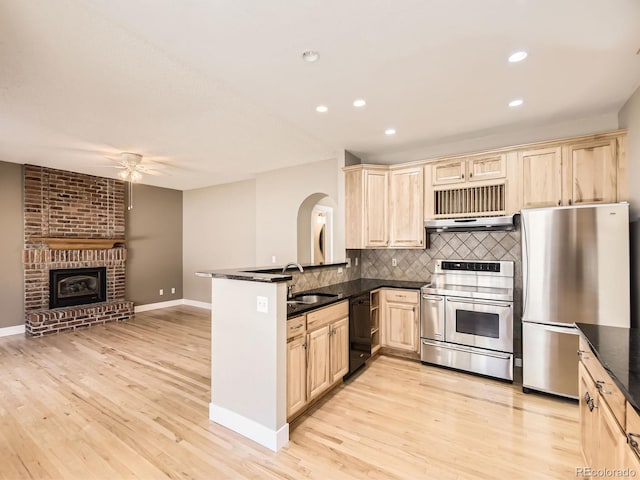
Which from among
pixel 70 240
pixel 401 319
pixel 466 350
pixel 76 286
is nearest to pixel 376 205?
pixel 401 319

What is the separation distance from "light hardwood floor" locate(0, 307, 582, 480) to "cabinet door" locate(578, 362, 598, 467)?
384 millimetres

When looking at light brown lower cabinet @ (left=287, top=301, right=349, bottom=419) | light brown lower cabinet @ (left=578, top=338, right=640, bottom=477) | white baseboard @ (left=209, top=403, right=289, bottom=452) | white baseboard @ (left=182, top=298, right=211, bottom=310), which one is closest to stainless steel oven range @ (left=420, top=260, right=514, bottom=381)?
light brown lower cabinet @ (left=287, top=301, right=349, bottom=419)

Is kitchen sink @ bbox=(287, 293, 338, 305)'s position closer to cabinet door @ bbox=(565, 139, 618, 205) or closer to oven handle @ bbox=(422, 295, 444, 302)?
oven handle @ bbox=(422, 295, 444, 302)

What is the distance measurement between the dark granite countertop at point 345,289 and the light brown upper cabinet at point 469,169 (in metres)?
1.37

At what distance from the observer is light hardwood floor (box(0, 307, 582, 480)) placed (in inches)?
78.0

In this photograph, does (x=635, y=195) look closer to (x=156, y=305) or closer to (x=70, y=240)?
(x=70, y=240)

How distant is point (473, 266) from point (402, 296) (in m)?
0.96

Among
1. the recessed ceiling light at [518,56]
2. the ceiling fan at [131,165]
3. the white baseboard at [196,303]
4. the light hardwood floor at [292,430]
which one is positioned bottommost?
the light hardwood floor at [292,430]

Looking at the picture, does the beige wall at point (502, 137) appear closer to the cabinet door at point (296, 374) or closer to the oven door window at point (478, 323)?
the oven door window at point (478, 323)

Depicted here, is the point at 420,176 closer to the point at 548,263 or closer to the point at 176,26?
the point at 548,263

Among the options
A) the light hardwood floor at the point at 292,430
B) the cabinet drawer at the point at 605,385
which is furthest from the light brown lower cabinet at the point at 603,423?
the light hardwood floor at the point at 292,430

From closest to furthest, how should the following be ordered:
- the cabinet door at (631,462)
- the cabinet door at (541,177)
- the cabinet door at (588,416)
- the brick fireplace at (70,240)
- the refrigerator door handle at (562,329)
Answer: the cabinet door at (631,462) < the cabinet door at (588,416) < the refrigerator door handle at (562,329) < the cabinet door at (541,177) < the brick fireplace at (70,240)

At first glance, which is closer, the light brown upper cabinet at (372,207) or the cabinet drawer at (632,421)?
the cabinet drawer at (632,421)

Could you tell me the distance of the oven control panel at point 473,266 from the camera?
3.68m
